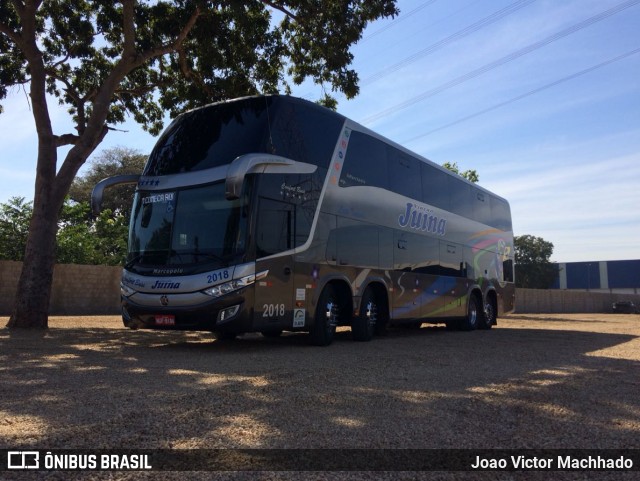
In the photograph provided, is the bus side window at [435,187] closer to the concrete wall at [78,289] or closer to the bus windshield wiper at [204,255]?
the bus windshield wiper at [204,255]

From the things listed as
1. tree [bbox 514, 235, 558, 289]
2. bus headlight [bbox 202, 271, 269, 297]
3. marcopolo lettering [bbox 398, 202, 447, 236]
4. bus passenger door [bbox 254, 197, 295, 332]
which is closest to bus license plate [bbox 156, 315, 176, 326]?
bus headlight [bbox 202, 271, 269, 297]

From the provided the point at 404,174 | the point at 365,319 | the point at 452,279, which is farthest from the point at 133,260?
the point at 452,279

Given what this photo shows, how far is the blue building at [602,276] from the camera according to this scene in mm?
79438

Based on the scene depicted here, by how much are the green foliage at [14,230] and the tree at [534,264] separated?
5678cm

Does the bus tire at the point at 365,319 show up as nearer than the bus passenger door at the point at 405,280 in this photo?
Yes

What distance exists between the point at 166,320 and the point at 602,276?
282 feet

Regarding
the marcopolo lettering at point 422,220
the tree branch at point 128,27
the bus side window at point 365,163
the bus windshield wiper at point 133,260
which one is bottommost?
the bus windshield wiper at point 133,260

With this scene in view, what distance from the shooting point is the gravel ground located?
388 centimetres

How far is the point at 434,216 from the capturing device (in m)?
14.2

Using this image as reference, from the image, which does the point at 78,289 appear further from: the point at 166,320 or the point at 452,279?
the point at 166,320

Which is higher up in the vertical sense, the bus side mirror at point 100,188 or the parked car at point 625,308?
the bus side mirror at point 100,188

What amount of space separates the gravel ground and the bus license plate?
0.52m

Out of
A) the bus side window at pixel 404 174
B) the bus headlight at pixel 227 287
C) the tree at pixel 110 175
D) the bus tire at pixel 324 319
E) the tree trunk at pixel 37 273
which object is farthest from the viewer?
the tree at pixel 110 175

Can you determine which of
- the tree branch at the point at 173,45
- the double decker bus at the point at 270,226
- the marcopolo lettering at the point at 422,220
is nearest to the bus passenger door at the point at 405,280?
the double decker bus at the point at 270,226
